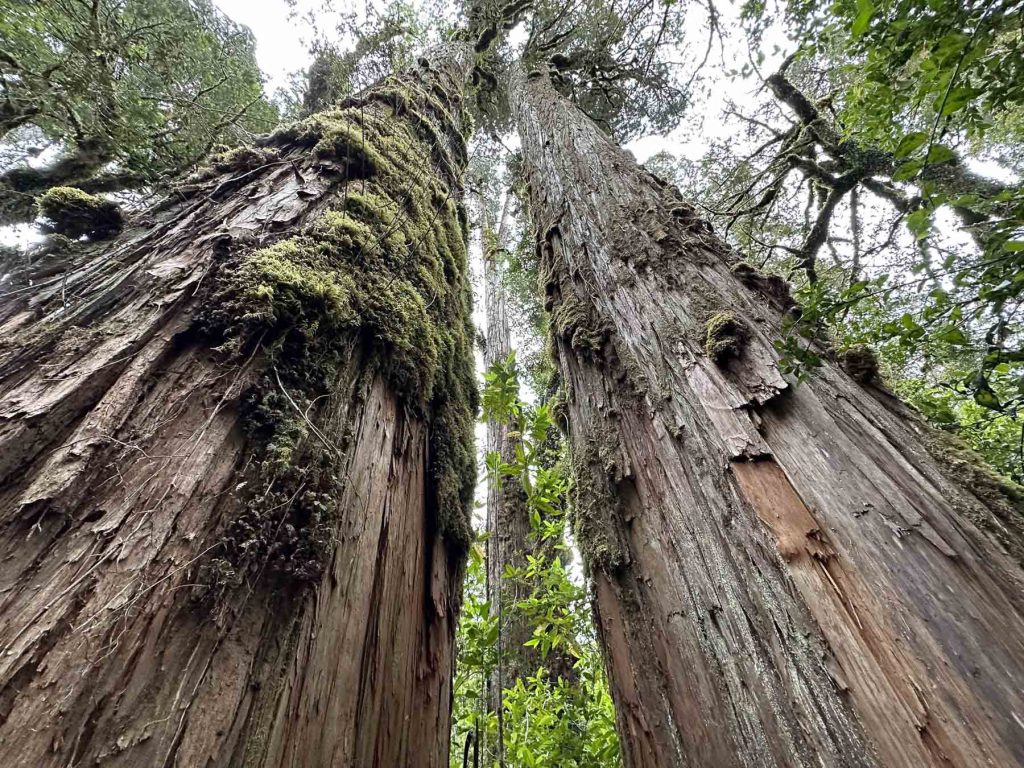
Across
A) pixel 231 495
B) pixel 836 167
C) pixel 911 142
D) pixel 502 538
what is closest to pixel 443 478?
pixel 231 495

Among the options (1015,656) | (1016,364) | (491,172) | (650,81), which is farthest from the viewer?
(491,172)

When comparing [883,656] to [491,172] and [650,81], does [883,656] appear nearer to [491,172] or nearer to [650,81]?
[650,81]

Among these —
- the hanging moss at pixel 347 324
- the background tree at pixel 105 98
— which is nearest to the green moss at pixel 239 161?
the hanging moss at pixel 347 324

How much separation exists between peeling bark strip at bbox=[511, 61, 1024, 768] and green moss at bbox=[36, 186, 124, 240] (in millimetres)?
1730

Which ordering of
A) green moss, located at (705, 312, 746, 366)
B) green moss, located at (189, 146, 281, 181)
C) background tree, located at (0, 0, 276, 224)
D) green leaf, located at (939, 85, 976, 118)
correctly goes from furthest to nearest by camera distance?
→ background tree, located at (0, 0, 276, 224) → green moss, located at (189, 146, 281, 181) → green moss, located at (705, 312, 746, 366) → green leaf, located at (939, 85, 976, 118)

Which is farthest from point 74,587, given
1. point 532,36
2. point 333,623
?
point 532,36

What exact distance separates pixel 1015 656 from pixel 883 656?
0.53 feet

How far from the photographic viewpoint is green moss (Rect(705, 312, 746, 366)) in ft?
4.33

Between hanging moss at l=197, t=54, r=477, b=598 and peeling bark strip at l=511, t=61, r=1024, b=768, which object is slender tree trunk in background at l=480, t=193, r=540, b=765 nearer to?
hanging moss at l=197, t=54, r=477, b=598

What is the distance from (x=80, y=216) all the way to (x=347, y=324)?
1.00 meters

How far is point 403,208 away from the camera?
2.15 meters

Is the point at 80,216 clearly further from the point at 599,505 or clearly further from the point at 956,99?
the point at 956,99

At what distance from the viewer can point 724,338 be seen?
134cm

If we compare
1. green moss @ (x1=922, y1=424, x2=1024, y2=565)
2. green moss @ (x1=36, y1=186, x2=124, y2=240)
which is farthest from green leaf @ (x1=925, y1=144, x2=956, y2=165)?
green moss @ (x1=36, y1=186, x2=124, y2=240)
